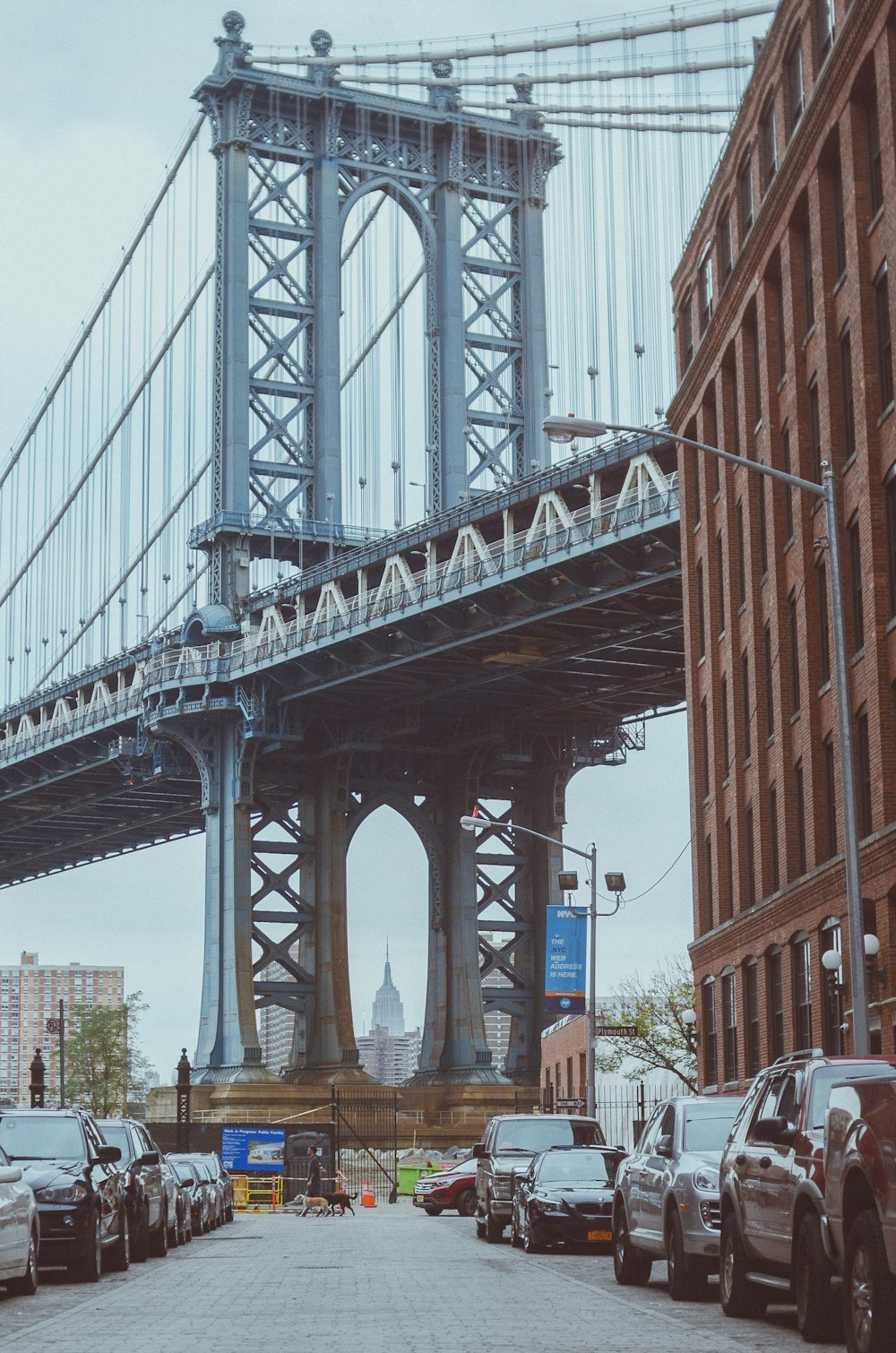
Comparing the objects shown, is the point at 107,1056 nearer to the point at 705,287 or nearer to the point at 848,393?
the point at 705,287

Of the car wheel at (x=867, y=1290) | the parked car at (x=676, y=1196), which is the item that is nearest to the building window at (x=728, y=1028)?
the parked car at (x=676, y=1196)

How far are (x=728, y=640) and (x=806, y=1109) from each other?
31.9 meters

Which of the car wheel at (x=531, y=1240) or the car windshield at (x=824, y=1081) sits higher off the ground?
the car windshield at (x=824, y=1081)

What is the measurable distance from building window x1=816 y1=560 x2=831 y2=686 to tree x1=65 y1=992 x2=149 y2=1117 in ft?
290

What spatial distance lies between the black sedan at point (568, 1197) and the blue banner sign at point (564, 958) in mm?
19090

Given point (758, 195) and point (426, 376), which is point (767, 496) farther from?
point (426, 376)

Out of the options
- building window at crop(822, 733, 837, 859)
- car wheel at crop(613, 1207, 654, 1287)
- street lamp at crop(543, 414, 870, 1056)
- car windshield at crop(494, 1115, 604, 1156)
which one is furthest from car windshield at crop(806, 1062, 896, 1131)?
building window at crop(822, 733, 837, 859)

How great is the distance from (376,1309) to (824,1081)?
5185 millimetres

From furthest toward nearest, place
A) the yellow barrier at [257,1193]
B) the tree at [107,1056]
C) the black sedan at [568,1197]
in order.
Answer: the tree at [107,1056] < the yellow barrier at [257,1193] < the black sedan at [568,1197]

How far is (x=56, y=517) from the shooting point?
361ft

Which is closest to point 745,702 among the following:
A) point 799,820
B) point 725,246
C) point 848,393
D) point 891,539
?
point 799,820

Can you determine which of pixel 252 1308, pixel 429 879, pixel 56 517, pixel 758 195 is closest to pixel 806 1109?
pixel 252 1308

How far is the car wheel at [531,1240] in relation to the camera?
28.6 meters

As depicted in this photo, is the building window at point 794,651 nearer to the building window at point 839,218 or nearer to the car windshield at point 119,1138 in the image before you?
the building window at point 839,218
